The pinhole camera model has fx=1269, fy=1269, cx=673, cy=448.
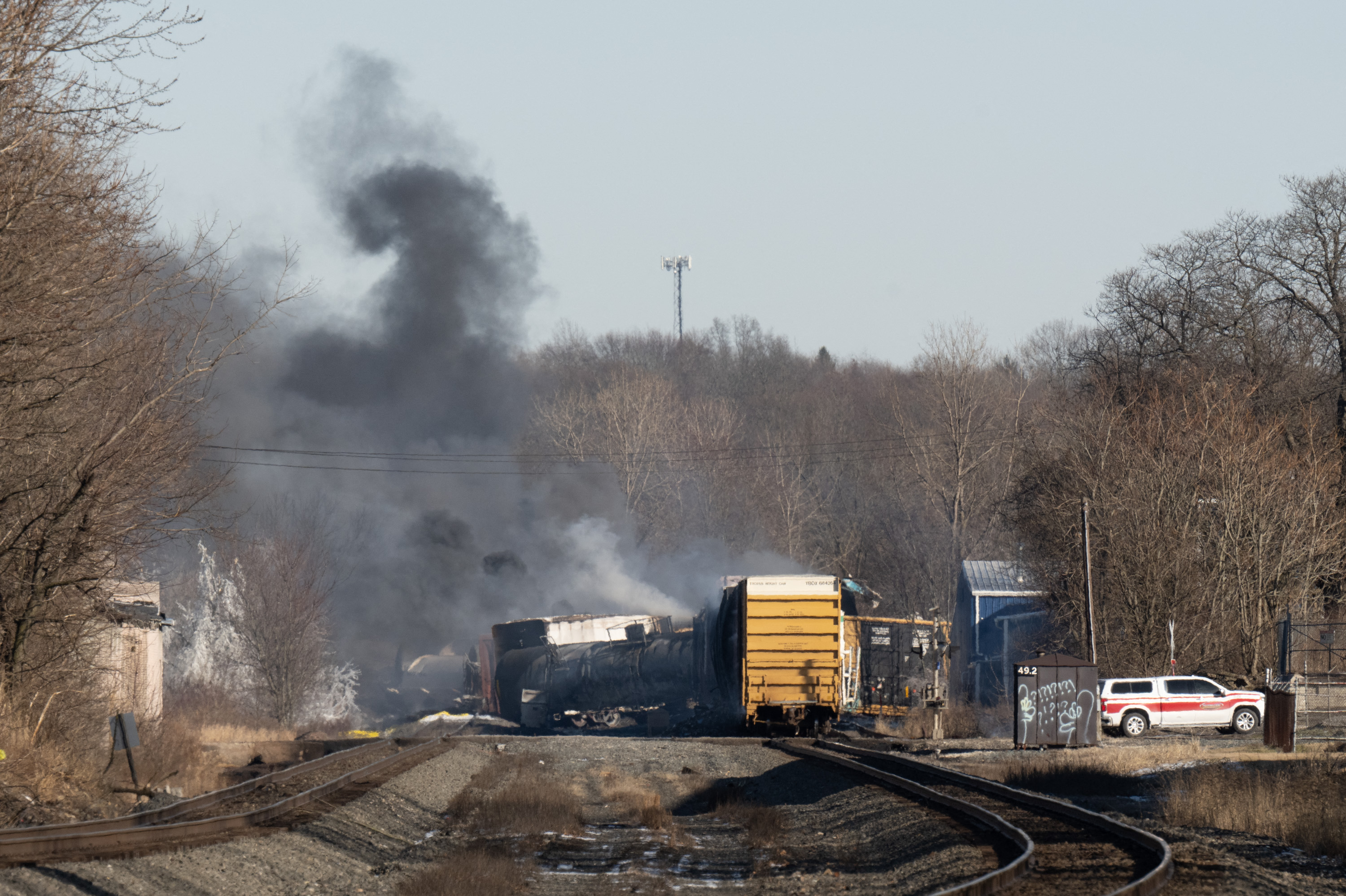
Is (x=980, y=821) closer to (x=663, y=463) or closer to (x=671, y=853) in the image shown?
(x=671, y=853)

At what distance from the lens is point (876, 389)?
95.0m

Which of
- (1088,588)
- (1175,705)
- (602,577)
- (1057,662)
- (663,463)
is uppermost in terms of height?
(663,463)

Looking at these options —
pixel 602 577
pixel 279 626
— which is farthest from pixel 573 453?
pixel 279 626

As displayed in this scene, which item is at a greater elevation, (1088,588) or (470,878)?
(1088,588)

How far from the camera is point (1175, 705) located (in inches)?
1128

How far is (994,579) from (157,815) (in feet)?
137

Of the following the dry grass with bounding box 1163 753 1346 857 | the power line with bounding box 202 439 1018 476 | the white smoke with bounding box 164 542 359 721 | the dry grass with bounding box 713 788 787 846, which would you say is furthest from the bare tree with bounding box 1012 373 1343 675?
the power line with bounding box 202 439 1018 476

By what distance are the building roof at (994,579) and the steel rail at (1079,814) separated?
2645 centimetres

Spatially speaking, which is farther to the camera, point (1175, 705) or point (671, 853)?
point (1175, 705)

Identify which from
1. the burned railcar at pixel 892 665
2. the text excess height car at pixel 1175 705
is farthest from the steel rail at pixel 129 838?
the burned railcar at pixel 892 665

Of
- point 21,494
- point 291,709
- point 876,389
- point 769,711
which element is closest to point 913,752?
point 769,711

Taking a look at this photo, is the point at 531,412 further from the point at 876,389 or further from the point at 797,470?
the point at 876,389

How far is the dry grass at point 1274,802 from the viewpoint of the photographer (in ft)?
39.4

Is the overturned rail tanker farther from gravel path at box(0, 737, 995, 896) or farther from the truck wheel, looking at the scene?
the truck wheel
